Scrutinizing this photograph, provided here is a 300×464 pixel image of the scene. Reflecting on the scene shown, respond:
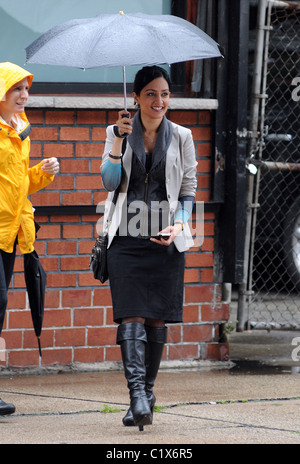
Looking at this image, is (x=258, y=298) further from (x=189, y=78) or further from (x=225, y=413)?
(x=225, y=413)

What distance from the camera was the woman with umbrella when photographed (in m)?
4.52

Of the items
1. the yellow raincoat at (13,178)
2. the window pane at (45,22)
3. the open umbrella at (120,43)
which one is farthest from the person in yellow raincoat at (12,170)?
the window pane at (45,22)

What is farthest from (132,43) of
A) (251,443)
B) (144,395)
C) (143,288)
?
(251,443)

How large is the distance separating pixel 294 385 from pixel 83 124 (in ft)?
6.77

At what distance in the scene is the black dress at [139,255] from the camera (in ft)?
14.9

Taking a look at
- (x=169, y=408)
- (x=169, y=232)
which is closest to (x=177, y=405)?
(x=169, y=408)

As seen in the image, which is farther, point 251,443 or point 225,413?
point 225,413

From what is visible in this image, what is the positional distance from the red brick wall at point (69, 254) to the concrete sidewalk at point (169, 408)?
0.18 meters

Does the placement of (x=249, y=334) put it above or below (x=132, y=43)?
below

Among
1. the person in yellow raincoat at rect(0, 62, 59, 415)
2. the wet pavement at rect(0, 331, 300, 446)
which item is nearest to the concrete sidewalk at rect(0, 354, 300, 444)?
the wet pavement at rect(0, 331, 300, 446)

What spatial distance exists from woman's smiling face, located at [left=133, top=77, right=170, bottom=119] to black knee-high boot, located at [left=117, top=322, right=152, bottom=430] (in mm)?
1010

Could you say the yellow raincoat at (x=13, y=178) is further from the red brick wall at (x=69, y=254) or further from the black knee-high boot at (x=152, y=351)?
the red brick wall at (x=69, y=254)

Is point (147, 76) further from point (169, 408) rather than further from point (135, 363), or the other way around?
point (169, 408)

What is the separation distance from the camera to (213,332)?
636 centimetres
